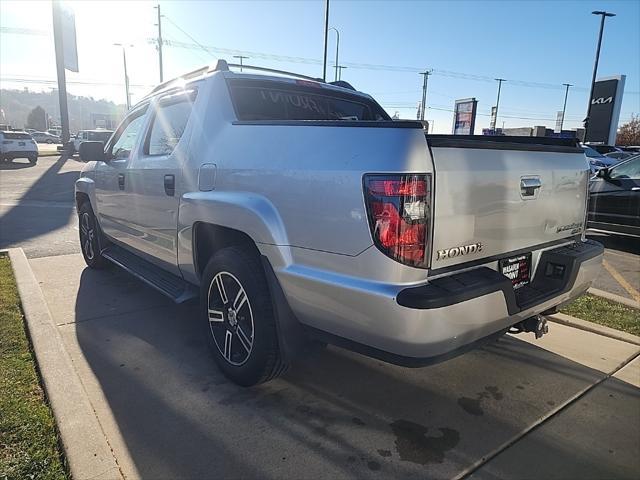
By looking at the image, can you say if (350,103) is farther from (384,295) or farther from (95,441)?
(95,441)

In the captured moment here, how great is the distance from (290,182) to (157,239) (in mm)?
1873

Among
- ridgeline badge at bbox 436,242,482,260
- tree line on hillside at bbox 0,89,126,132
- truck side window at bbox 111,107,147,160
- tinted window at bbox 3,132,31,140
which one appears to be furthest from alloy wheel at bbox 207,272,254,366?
tree line on hillside at bbox 0,89,126,132

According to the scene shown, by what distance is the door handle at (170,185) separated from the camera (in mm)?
3387

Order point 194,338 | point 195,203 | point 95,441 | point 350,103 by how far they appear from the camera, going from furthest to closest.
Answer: point 350,103
point 194,338
point 195,203
point 95,441

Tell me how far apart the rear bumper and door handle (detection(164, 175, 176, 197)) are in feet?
4.40

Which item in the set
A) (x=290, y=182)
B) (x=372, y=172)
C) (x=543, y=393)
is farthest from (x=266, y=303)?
(x=543, y=393)

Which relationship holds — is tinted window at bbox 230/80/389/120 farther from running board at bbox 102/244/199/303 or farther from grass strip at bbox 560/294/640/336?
grass strip at bbox 560/294/640/336

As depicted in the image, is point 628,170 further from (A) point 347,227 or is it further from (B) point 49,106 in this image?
(B) point 49,106

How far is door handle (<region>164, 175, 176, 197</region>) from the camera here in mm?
3387

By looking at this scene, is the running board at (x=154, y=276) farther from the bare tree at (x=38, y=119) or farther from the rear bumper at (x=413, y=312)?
the bare tree at (x=38, y=119)

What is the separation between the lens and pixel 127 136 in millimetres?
4699

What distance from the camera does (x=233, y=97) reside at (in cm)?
316

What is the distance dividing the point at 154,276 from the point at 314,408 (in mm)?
1918

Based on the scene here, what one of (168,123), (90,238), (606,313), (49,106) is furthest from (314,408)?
(49,106)
